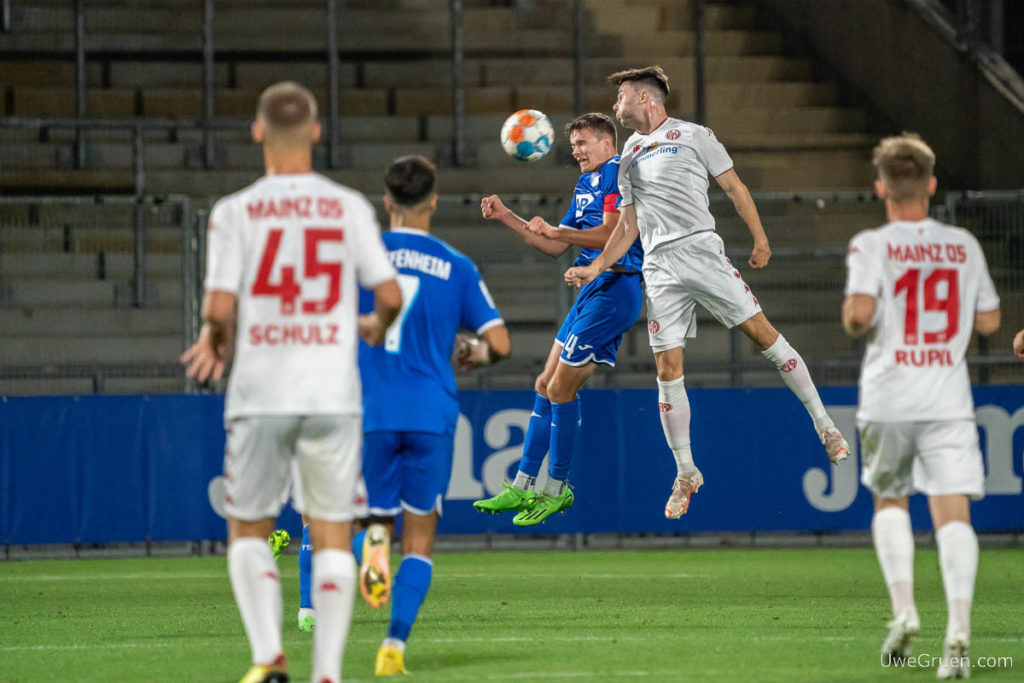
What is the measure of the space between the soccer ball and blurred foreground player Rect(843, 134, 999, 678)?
13.7ft

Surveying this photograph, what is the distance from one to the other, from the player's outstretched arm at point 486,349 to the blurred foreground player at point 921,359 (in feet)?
4.75

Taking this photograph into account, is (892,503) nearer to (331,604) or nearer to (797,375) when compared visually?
(331,604)

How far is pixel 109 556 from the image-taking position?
592 inches

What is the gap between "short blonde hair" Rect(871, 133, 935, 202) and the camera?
265 inches

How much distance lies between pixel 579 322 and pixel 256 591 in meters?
4.89

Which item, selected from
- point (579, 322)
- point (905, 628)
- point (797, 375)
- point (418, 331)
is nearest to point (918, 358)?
point (905, 628)

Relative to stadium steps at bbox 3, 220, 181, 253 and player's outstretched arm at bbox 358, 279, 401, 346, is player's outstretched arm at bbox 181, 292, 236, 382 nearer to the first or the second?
player's outstretched arm at bbox 358, 279, 401, 346

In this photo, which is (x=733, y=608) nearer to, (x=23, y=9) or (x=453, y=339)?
(x=453, y=339)

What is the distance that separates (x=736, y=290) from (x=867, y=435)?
143 inches

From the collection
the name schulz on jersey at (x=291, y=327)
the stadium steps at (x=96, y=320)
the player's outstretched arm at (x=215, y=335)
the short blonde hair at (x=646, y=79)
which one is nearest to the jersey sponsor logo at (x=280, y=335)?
the name schulz on jersey at (x=291, y=327)

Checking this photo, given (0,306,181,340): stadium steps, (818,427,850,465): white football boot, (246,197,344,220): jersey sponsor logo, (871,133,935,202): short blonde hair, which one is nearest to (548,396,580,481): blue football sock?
(818,427,850,465): white football boot

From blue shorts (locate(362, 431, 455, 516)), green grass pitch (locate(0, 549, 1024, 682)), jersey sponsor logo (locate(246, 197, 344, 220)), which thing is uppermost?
jersey sponsor logo (locate(246, 197, 344, 220))

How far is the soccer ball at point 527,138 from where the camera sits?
1072cm

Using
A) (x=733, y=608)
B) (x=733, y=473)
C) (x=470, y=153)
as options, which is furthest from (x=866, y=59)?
(x=733, y=608)
